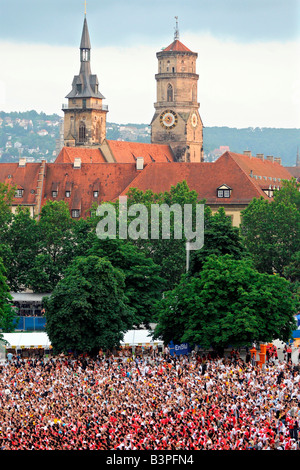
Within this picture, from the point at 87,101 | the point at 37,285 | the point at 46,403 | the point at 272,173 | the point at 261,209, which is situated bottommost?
the point at 46,403

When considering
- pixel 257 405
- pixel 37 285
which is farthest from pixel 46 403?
pixel 37 285

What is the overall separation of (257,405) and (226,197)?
69.6m

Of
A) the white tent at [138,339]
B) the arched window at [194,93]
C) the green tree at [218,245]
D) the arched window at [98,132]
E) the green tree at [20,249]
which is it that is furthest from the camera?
the arched window at [194,93]

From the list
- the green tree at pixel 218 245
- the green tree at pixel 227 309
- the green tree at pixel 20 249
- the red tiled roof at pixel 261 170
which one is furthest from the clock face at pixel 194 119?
the green tree at pixel 227 309

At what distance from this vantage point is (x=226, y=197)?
4678 inches

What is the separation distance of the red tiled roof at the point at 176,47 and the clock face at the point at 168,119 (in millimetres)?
9775

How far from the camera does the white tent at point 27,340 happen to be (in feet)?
244

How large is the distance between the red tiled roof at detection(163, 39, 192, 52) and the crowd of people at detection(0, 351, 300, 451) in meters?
114

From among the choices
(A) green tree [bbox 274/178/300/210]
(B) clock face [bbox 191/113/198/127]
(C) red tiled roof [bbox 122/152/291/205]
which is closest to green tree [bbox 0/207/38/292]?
(C) red tiled roof [bbox 122/152/291/205]

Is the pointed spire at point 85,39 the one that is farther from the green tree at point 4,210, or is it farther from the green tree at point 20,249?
the green tree at point 20,249

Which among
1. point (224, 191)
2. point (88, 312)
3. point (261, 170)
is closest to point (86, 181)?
point (224, 191)

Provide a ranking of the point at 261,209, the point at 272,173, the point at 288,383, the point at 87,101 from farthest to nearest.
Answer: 1. the point at 87,101
2. the point at 272,173
3. the point at 261,209
4. the point at 288,383

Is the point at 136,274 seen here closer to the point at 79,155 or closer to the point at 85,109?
the point at 79,155

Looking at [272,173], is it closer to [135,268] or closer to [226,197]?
[226,197]
